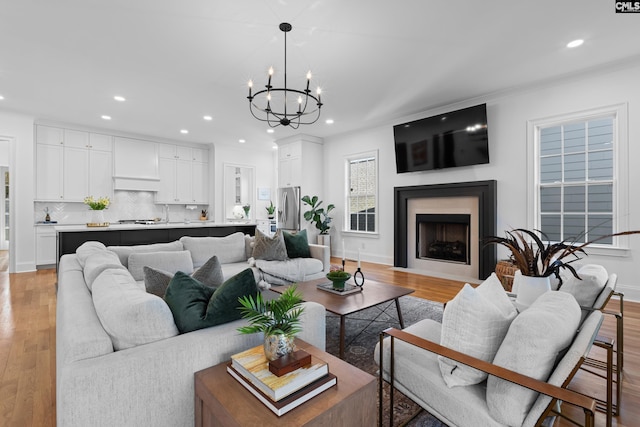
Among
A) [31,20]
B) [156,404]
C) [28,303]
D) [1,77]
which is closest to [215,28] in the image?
[31,20]

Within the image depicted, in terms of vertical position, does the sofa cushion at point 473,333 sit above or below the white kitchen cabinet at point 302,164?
below

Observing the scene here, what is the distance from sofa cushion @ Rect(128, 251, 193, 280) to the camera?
3.01 metres

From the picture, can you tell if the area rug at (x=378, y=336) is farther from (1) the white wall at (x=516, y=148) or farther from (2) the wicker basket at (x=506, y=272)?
(1) the white wall at (x=516, y=148)

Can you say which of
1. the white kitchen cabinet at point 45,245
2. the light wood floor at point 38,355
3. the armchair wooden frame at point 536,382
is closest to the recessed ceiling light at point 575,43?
the light wood floor at point 38,355

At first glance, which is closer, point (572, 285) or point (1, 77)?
point (572, 285)

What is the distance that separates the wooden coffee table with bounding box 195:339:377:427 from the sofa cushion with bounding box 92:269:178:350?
0.80 feet

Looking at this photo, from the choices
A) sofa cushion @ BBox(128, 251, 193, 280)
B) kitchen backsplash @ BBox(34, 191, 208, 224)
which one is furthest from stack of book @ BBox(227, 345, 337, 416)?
kitchen backsplash @ BBox(34, 191, 208, 224)

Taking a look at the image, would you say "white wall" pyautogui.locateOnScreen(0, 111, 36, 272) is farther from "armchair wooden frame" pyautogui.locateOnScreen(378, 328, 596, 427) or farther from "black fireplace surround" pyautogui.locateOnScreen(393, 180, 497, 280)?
"armchair wooden frame" pyautogui.locateOnScreen(378, 328, 596, 427)

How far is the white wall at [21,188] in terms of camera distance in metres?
5.35

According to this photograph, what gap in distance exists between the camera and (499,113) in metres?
4.56

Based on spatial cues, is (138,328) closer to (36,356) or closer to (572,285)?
Result: (36,356)

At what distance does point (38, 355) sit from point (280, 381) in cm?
255

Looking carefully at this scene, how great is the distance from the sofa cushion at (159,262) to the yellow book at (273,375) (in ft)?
7.08

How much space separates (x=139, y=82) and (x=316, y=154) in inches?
153
